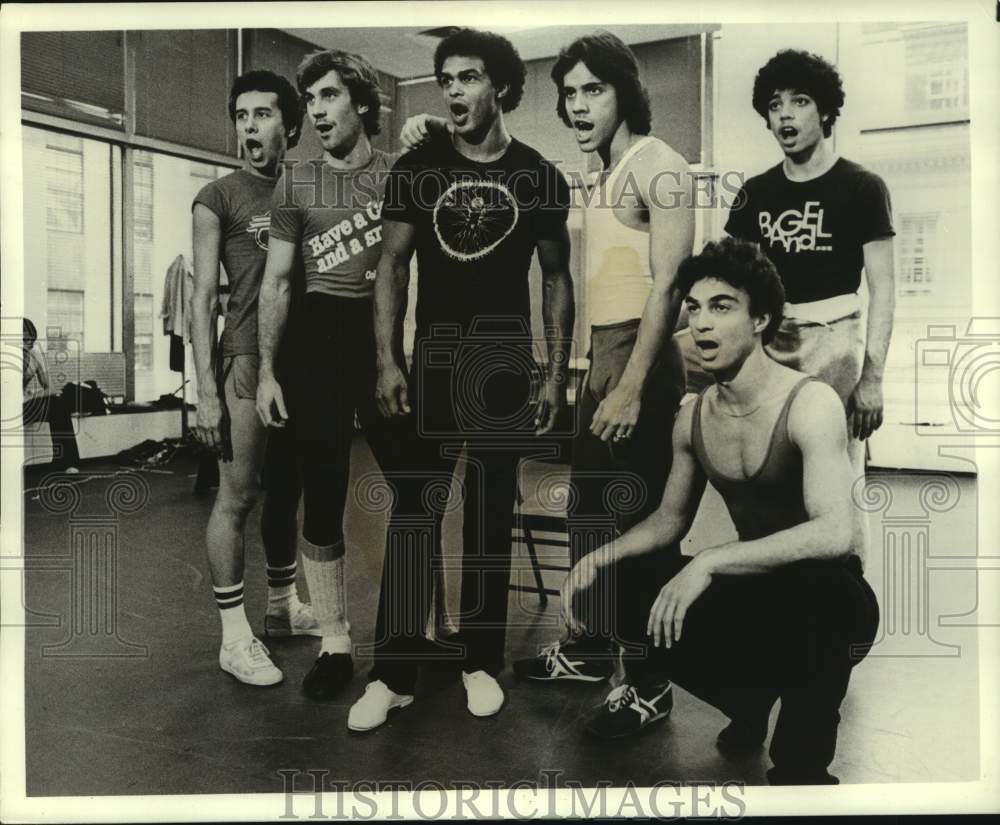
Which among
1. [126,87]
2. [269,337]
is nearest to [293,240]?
[269,337]

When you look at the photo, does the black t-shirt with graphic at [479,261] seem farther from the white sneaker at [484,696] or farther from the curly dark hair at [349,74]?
the white sneaker at [484,696]

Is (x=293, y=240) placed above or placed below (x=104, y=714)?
above

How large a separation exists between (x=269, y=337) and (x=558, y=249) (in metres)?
0.78

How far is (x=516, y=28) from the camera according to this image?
2127 mm

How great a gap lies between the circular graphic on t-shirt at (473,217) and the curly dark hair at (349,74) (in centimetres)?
26

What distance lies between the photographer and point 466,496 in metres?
2.15

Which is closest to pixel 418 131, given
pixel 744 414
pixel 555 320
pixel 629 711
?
pixel 555 320

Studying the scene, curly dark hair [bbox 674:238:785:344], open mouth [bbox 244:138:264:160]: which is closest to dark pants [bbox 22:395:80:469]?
open mouth [bbox 244:138:264:160]

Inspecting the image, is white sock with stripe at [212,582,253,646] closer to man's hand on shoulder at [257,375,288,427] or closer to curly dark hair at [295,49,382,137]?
man's hand on shoulder at [257,375,288,427]

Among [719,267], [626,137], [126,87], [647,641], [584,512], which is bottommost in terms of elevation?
[647,641]

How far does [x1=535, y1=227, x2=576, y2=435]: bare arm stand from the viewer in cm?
210

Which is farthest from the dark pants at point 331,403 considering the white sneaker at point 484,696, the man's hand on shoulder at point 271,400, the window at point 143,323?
the white sneaker at point 484,696

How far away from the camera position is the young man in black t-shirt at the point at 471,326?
2.12 m

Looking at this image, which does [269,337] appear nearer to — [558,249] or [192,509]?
[192,509]
